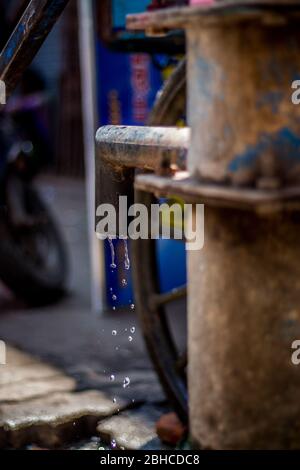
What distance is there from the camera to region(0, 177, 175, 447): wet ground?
105 inches

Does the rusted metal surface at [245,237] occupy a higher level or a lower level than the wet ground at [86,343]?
higher

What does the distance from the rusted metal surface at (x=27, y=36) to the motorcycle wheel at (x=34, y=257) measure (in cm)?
247

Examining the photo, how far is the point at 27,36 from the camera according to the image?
1970 mm

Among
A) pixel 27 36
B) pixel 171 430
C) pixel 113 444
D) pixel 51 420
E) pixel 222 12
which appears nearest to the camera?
pixel 222 12

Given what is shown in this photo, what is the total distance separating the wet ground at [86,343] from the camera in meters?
2.66

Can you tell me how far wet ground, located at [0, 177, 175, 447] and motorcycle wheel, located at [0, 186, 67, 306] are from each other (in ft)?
0.38

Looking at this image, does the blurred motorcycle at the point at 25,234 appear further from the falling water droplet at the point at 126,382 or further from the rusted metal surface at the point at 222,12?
the rusted metal surface at the point at 222,12

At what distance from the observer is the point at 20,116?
35.5 ft

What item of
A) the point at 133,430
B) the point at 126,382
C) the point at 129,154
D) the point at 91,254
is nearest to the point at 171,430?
the point at 133,430

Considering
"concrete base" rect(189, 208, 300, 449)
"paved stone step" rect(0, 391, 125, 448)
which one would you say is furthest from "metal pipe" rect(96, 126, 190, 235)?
"paved stone step" rect(0, 391, 125, 448)

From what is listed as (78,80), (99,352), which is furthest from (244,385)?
(78,80)

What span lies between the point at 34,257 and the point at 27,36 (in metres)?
2.91

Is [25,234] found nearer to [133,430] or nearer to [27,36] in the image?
[133,430]

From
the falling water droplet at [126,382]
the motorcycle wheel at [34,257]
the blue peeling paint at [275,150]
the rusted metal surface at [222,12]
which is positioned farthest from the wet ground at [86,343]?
the rusted metal surface at [222,12]
